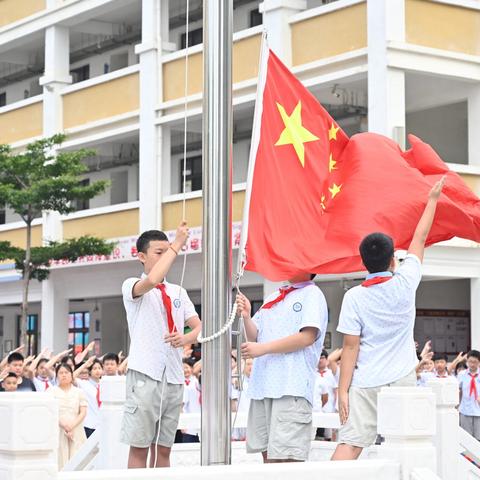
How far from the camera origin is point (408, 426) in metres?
5.91

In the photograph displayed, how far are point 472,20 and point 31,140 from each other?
1276 centimetres

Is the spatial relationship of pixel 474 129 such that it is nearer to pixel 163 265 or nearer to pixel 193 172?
pixel 193 172

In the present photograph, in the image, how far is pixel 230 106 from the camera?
6418 millimetres

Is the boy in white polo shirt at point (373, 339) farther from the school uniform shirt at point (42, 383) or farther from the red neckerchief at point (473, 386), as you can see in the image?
the red neckerchief at point (473, 386)

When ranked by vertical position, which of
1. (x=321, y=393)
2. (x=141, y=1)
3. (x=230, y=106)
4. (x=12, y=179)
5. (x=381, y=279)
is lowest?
(x=321, y=393)

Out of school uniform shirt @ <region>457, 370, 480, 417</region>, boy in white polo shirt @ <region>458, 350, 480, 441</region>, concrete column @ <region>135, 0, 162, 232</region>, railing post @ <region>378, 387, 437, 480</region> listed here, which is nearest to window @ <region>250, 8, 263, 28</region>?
concrete column @ <region>135, 0, 162, 232</region>

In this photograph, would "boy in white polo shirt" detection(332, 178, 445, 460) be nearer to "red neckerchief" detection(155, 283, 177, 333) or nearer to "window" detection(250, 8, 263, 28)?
"red neckerchief" detection(155, 283, 177, 333)

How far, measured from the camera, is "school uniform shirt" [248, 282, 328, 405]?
23.0ft

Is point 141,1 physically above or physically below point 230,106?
above

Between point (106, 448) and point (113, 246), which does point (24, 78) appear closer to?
point (113, 246)

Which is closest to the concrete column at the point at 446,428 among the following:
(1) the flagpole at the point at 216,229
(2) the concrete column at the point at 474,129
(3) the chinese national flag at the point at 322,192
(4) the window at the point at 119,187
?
(3) the chinese national flag at the point at 322,192

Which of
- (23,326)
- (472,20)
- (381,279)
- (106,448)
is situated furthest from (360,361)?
(23,326)

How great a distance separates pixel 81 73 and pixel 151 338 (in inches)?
1024

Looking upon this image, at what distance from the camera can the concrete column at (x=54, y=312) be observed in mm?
28828
